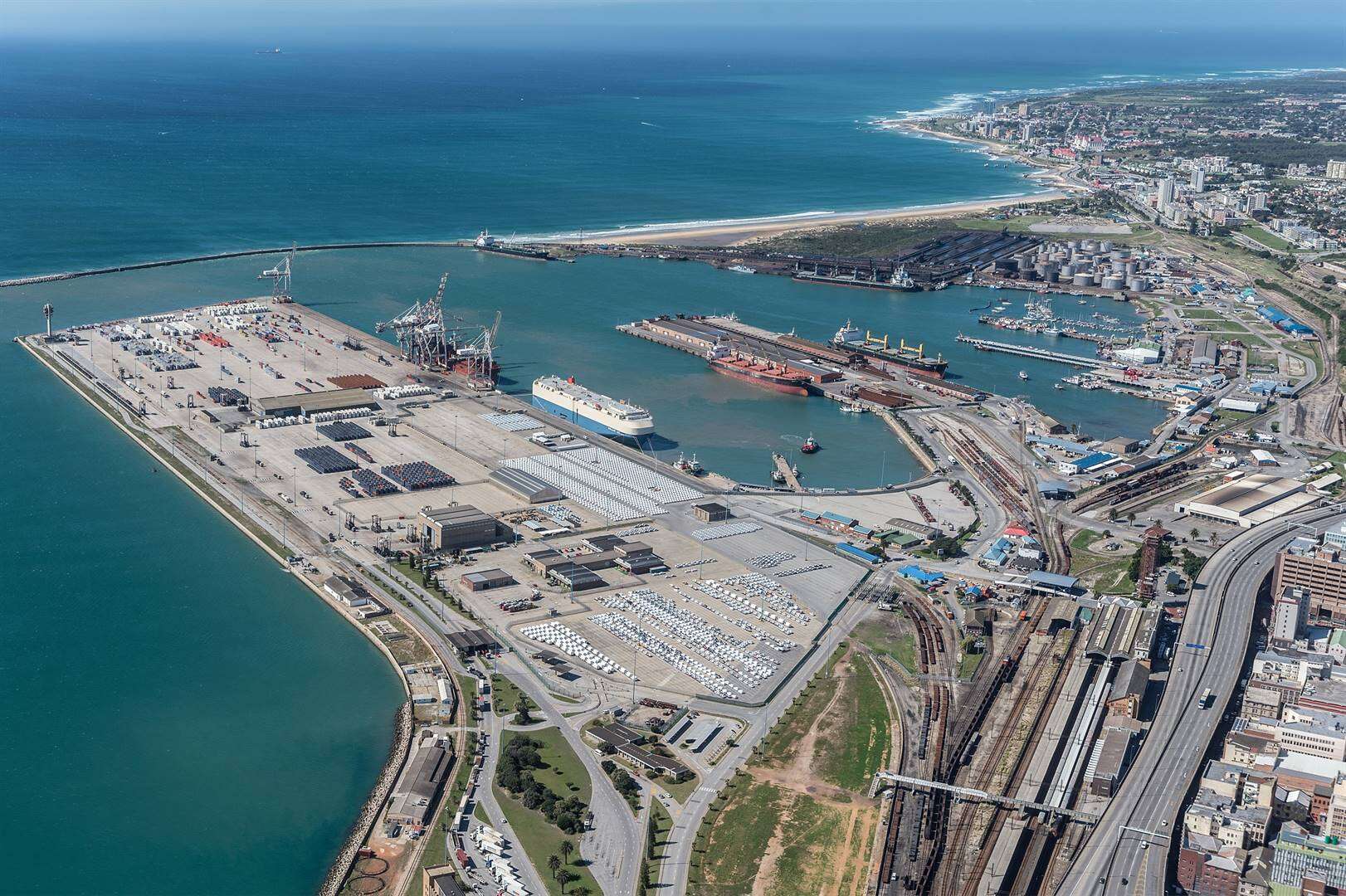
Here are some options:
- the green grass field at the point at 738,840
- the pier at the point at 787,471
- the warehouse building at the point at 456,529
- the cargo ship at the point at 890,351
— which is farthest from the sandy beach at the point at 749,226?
the green grass field at the point at 738,840

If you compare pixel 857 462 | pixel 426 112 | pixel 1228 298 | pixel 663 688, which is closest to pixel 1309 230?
pixel 1228 298

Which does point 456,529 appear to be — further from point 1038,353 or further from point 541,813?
point 1038,353

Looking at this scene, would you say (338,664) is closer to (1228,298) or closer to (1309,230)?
(1228,298)

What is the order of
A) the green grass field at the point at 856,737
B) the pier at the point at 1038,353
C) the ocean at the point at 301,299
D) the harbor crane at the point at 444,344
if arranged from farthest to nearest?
the pier at the point at 1038,353
the harbor crane at the point at 444,344
the green grass field at the point at 856,737
the ocean at the point at 301,299

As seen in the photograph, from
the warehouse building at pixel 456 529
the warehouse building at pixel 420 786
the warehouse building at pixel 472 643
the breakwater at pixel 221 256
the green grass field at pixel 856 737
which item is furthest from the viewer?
the breakwater at pixel 221 256

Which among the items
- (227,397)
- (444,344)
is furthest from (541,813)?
(444,344)

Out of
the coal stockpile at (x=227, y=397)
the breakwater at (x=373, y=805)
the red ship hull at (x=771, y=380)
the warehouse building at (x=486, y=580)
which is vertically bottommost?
the breakwater at (x=373, y=805)

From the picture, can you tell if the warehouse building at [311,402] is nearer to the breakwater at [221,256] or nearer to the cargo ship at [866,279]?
the breakwater at [221,256]
